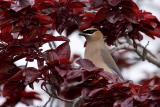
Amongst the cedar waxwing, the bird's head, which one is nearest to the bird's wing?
the cedar waxwing

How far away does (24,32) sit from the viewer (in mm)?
3318

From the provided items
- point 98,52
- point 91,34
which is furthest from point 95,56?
point 91,34

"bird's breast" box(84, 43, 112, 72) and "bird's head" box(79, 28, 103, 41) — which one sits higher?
"bird's head" box(79, 28, 103, 41)

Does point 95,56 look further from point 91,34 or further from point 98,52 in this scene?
point 91,34

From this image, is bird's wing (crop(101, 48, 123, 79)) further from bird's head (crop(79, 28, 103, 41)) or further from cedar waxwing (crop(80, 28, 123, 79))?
bird's head (crop(79, 28, 103, 41))

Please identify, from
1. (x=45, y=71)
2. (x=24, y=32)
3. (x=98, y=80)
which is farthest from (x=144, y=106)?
(x=24, y=32)

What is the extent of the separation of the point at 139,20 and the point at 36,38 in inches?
30.3

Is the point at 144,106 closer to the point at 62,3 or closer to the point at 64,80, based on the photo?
the point at 64,80

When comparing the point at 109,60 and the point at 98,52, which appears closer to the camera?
the point at 109,60

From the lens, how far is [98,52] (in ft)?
15.6

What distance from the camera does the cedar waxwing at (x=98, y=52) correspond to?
14.7 ft

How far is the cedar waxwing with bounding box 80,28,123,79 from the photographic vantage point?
4480mm

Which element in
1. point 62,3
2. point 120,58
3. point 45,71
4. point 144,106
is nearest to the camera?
point 144,106

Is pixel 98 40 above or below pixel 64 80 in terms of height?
below
